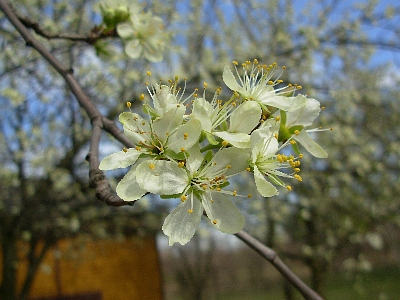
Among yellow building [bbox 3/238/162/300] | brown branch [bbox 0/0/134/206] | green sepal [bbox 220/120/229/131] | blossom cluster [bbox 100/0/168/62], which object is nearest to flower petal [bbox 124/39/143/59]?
blossom cluster [bbox 100/0/168/62]

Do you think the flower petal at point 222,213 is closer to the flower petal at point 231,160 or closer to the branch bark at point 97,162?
the flower petal at point 231,160

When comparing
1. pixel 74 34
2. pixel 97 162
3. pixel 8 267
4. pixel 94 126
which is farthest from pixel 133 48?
pixel 8 267

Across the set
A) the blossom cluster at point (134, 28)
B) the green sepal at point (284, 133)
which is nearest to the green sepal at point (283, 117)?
the green sepal at point (284, 133)

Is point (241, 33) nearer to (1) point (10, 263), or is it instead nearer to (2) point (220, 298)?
(1) point (10, 263)

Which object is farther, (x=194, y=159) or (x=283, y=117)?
(x=283, y=117)

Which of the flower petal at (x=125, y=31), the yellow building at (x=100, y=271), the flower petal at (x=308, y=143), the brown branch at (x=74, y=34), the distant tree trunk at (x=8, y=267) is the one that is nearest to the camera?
the flower petal at (x=308, y=143)

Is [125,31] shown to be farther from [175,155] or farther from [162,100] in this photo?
[175,155]

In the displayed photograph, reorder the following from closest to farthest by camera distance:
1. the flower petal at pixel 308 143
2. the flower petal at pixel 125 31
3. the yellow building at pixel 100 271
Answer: the flower petal at pixel 308 143 → the flower petal at pixel 125 31 → the yellow building at pixel 100 271
